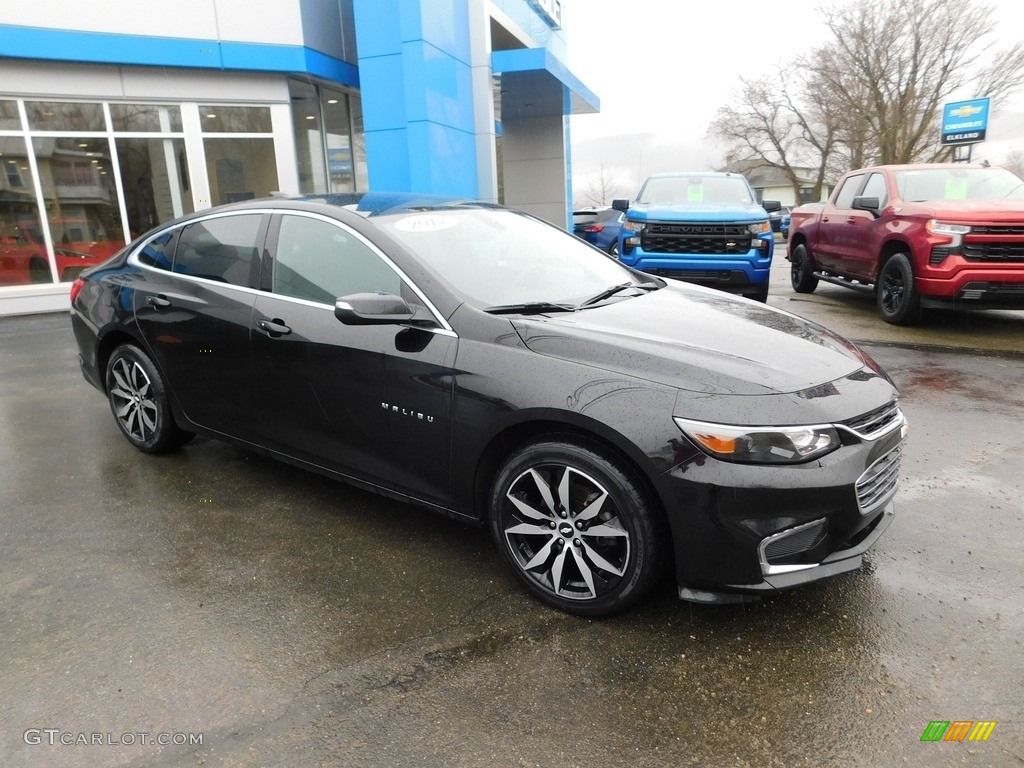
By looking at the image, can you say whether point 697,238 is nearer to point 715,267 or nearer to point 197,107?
point 715,267

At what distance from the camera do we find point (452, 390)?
2.91 meters

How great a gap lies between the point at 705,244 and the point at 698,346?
6.51 m

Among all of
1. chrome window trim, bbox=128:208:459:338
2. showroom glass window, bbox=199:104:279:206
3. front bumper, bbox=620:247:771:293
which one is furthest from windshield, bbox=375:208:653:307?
showroom glass window, bbox=199:104:279:206

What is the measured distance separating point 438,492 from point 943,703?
1946mm

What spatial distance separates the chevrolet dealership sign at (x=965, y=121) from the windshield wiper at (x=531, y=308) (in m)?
34.0

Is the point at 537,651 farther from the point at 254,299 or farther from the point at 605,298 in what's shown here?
the point at 254,299

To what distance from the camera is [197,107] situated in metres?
12.9

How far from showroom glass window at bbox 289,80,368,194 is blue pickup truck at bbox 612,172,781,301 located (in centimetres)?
770

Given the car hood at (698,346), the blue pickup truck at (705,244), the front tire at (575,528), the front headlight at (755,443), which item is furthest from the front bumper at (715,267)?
the front headlight at (755,443)

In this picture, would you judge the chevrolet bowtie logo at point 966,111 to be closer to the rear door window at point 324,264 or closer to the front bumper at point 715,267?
the front bumper at point 715,267

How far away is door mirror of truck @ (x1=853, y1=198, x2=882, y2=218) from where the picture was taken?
27.9 feet

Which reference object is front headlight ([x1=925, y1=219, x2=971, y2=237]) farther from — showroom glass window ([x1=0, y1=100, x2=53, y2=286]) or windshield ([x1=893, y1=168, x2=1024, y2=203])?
showroom glass window ([x1=0, y1=100, x2=53, y2=286])

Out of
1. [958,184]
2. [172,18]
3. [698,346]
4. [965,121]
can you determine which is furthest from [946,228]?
[965,121]

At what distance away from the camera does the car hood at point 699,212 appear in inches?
345
